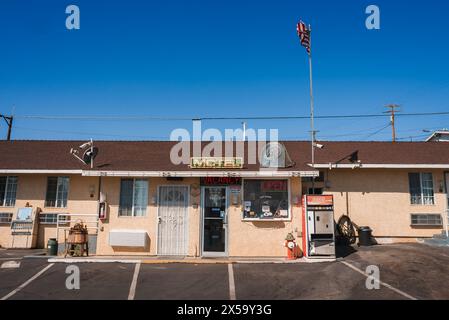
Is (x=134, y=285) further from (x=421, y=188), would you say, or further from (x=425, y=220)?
(x=421, y=188)

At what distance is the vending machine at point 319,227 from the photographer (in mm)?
12539

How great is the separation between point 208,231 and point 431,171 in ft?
36.1

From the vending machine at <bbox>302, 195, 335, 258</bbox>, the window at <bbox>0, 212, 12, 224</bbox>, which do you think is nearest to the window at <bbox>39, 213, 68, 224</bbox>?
the window at <bbox>0, 212, 12, 224</bbox>

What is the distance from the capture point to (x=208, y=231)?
44.1 feet

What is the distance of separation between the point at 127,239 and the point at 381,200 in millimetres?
11352

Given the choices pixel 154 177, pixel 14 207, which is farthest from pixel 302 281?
pixel 14 207

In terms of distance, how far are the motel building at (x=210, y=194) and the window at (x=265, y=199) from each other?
38 millimetres

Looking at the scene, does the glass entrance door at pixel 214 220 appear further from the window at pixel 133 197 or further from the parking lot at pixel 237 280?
the window at pixel 133 197

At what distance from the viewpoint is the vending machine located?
41.1ft

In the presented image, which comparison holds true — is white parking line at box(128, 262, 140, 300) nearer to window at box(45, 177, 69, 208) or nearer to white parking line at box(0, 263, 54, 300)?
white parking line at box(0, 263, 54, 300)

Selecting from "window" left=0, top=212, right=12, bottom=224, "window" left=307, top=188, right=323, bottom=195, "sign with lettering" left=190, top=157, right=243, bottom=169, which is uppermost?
"sign with lettering" left=190, top=157, right=243, bottom=169

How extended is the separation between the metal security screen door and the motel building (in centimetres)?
4

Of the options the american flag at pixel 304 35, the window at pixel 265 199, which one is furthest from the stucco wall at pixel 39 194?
the american flag at pixel 304 35
